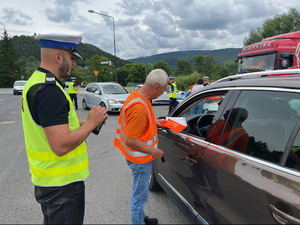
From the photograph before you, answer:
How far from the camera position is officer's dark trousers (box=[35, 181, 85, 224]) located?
4.73 feet

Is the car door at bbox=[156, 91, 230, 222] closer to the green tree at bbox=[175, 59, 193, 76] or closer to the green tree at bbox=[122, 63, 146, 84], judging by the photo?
the green tree at bbox=[122, 63, 146, 84]

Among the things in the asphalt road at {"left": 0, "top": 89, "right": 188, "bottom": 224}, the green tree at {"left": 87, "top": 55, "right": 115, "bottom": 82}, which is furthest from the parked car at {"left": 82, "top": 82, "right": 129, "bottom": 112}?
the green tree at {"left": 87, "top": 55, "right": 115, "bottom": 82}

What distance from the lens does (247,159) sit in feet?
4.96

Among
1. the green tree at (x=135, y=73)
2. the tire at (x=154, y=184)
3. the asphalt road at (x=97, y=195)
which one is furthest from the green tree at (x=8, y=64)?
the tire at (x=154, y=184)

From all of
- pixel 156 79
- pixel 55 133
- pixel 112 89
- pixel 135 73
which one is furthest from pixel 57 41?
pixel 135 73

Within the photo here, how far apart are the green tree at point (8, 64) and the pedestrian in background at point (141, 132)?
226ft

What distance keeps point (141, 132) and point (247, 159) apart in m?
0.87

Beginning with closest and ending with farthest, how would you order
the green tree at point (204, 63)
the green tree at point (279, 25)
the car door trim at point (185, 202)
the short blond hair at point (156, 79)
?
the car door trim at point (185, 202), the short blond hair at point (156, 79), the green tree at point (279, 25), the green tree at point (204, 63)

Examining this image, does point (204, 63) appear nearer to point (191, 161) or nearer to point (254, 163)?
point (191, 161)

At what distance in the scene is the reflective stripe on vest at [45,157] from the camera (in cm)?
137

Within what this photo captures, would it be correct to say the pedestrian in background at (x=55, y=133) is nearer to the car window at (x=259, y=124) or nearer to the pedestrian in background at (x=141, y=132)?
the pedestrian in background at (x=141, y=132)

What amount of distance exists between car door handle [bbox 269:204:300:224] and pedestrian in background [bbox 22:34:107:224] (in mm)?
1187

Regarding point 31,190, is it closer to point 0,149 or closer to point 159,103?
point 0,149

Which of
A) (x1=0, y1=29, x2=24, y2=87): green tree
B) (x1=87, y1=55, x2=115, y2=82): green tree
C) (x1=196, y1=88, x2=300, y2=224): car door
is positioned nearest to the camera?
(x1=196, y1=88, x2=300, y2=224): car door
